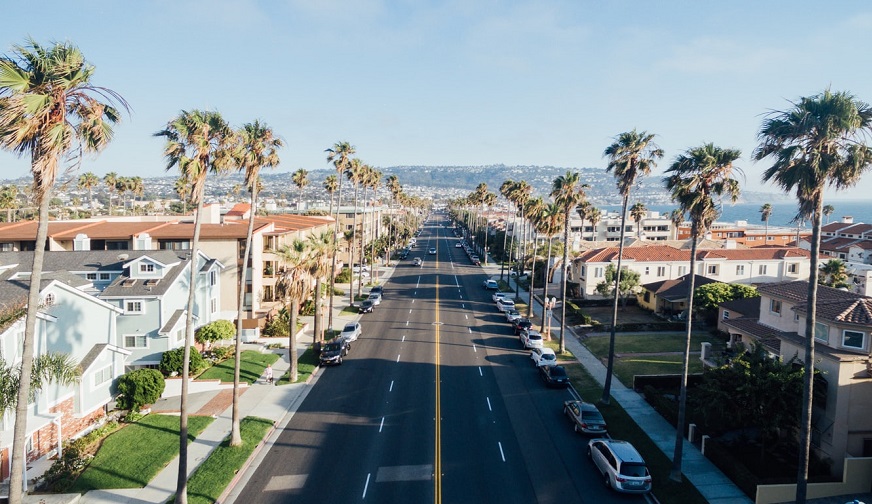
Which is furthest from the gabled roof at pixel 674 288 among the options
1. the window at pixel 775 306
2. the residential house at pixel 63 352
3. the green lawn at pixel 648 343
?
the residential house at pixel 63 352

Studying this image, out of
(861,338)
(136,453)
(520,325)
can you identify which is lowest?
(136,453)

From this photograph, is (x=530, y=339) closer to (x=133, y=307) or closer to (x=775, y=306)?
(x=775, y=306)

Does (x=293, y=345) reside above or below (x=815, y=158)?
below

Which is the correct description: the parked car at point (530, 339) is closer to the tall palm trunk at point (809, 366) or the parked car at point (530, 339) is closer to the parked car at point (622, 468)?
the parked car at point (622, 468)

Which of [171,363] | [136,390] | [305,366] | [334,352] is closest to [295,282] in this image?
[334,352]

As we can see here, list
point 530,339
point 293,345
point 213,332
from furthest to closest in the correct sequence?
point 530,339 → point 213,332 → point 293,345

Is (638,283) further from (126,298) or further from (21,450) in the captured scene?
(21,450)

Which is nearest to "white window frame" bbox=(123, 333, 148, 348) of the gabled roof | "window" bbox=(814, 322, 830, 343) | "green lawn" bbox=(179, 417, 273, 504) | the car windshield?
"green lawn" bbox=(179, 417, 273, 504)
